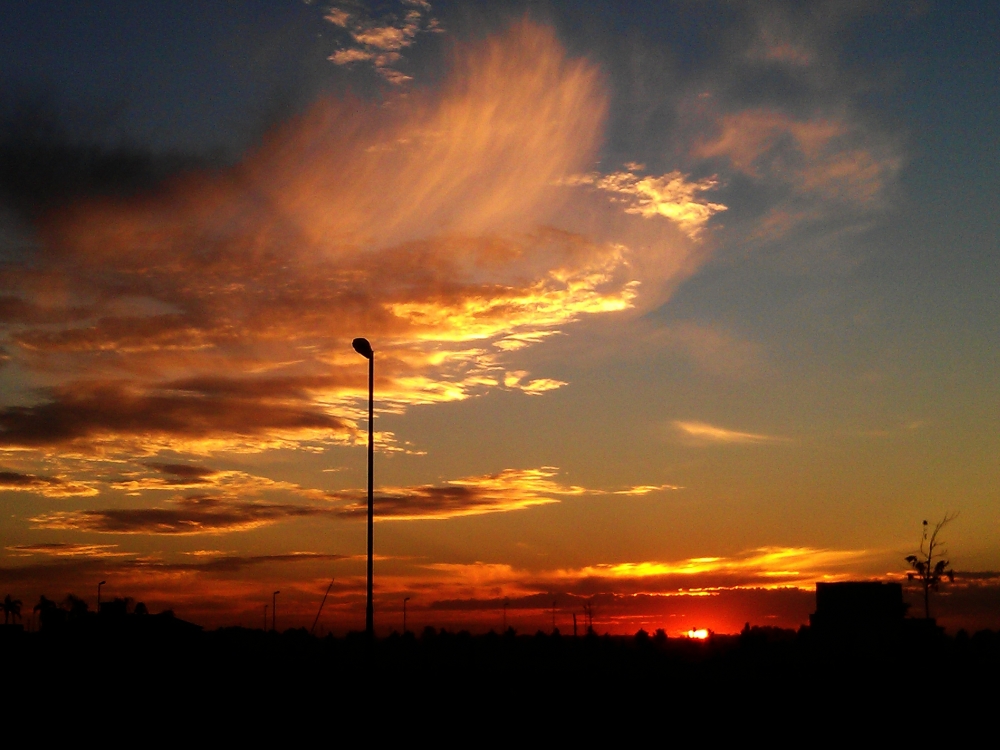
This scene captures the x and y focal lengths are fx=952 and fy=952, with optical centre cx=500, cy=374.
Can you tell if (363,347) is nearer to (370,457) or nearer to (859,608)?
(370,457)

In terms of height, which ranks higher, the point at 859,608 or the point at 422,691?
the point at 859,608

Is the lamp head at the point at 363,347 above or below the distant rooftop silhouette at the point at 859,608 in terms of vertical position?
above

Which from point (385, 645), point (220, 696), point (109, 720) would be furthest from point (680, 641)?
point (109, 720)

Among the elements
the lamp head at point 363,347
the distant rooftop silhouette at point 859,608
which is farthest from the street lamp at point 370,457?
the distant rooftop silhouette at point 859,608

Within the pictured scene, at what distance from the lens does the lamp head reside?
33.5 metres

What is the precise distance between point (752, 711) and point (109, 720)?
26.4 m

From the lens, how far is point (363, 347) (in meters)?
33.8

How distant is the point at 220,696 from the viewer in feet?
133

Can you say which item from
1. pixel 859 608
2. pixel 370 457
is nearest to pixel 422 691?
pixel 370 457

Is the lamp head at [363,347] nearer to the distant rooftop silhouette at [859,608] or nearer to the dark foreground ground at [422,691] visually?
the dark foreground ground at [422,691]

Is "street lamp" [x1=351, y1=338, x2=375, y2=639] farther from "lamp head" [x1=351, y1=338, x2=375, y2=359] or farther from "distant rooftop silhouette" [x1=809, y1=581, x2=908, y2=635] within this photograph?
"distant rooftop silhouette" [x1=809, y1=581, x2=908, y2=635]

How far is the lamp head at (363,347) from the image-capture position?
1320 inches

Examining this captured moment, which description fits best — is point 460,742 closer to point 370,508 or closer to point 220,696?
point 370,508

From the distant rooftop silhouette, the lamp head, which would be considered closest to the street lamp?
the lamp head
